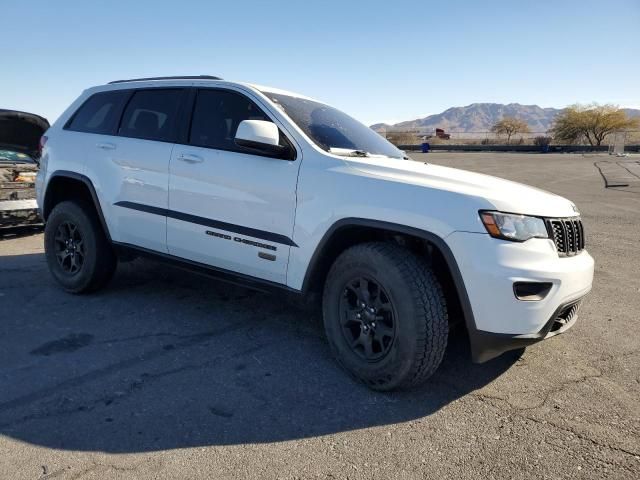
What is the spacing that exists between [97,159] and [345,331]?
2.81 meters

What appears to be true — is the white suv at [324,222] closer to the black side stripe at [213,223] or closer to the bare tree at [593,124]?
the black side stripe at [213,223]

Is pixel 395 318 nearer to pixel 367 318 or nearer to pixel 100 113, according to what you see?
pixel 367 318

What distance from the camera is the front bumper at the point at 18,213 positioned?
7.15 m

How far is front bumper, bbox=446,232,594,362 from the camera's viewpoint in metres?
2.77

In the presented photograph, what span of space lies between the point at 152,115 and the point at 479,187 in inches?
112

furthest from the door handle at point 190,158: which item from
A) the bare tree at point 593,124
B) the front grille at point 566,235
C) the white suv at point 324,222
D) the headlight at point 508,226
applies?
the bare tree at point 593,124

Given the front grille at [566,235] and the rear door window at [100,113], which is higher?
the rear door window at [100,113]

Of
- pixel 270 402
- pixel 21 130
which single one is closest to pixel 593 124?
pixel 21 130

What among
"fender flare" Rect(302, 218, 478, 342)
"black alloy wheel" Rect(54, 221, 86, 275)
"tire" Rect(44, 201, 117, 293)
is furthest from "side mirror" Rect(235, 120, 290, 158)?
"black alloy wheel" Rect(54, 221, 86, 275)

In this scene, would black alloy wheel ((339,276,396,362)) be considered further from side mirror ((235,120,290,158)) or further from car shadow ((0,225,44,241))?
car shadow ((0,225,44,241))

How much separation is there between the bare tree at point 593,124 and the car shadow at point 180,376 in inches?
2973

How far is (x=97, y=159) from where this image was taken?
4641 millimetres

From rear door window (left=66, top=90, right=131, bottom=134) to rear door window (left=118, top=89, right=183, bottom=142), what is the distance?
135 millimetres

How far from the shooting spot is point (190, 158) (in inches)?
157
